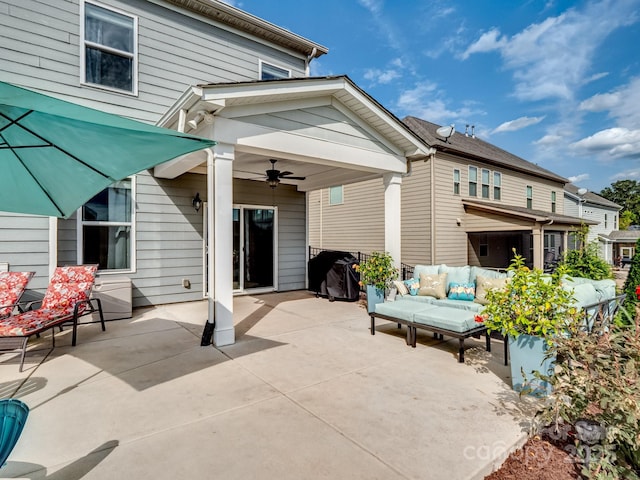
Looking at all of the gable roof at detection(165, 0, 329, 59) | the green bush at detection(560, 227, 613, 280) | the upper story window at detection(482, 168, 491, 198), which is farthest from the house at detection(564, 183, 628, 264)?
the gable roof at detection(165, 0, 329, 59)

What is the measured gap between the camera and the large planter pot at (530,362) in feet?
9.49

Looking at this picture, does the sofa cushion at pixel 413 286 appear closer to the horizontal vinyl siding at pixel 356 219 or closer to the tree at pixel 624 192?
the horizontal vinyl siding at pixel 356 219

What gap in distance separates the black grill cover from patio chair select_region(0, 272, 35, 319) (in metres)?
5.32

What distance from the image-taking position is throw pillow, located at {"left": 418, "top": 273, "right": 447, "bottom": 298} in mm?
5121

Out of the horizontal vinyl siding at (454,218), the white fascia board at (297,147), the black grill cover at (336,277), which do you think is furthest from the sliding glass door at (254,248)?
the horizontal vinyl siding at (454,218)

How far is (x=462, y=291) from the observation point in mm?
4953

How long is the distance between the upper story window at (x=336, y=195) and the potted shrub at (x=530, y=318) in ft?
34.9

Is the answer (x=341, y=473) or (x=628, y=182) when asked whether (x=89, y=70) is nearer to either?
(x=341, y=473)

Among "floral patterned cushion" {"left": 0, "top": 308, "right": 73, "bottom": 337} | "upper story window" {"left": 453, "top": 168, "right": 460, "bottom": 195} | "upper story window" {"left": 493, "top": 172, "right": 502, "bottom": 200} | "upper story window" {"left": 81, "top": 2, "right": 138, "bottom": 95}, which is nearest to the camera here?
"floral patterned cushion" {"left": 0, "top": 308, "right": 73, "bottom": 337}

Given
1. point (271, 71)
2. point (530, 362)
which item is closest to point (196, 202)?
point (271, 71)

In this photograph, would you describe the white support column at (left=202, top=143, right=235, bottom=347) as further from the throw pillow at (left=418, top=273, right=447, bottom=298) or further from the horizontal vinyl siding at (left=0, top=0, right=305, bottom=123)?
the horizontal vinyl siding at (left=0, top=0, right=305, bottom=123)

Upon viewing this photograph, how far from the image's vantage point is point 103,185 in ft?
8.38

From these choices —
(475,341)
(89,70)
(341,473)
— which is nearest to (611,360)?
(341,473)

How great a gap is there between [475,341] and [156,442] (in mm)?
4143
